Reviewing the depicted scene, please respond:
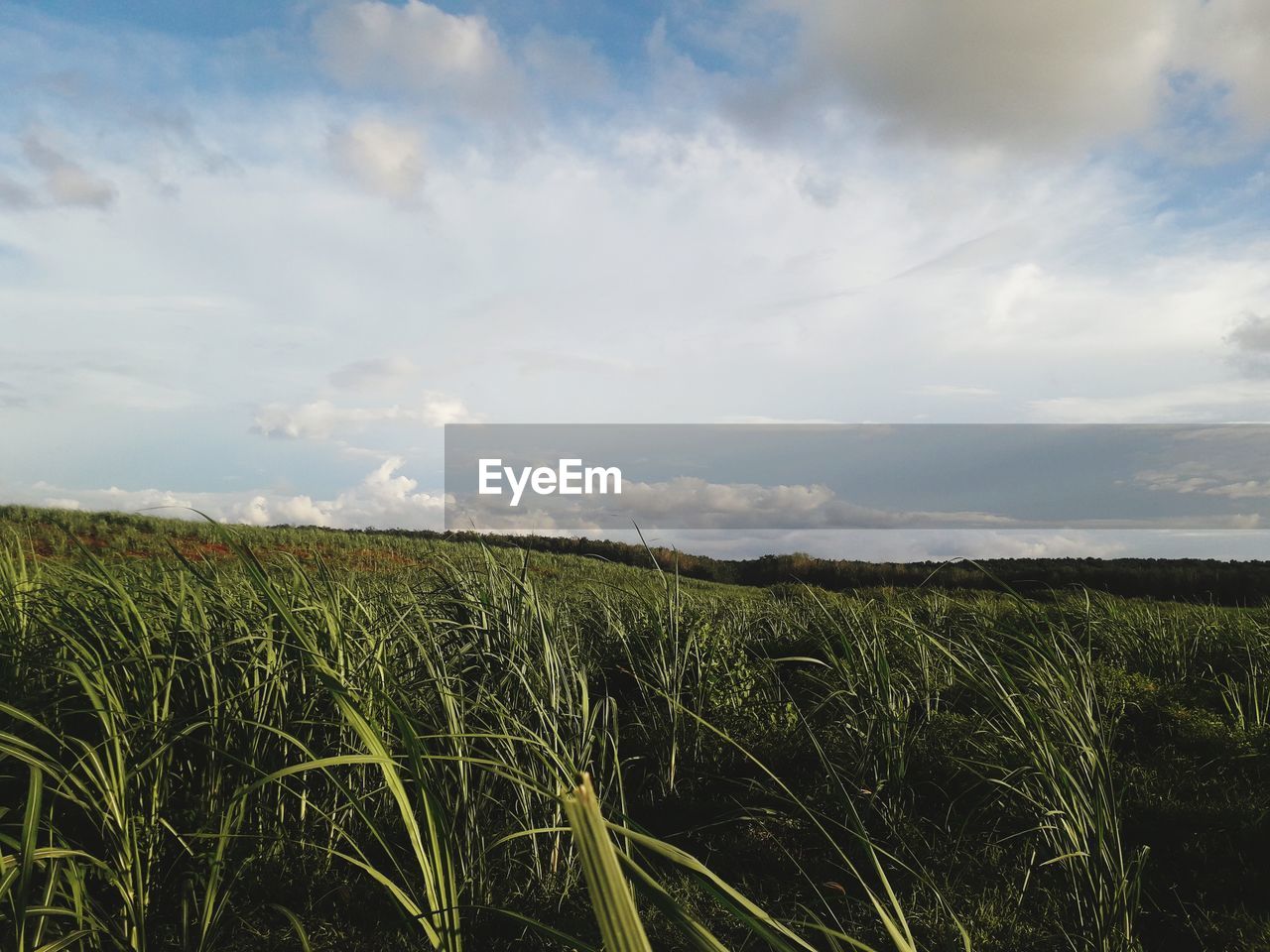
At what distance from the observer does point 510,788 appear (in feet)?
9.07

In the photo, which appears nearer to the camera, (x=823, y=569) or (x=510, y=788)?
(x=510, y=788)

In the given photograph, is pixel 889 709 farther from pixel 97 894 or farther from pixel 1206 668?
pixel 1206 668

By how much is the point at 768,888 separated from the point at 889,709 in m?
0.76

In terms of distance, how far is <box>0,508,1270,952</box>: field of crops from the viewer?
1.96m

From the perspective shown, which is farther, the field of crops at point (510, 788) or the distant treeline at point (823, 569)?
the distant treeline at point (823, 569)

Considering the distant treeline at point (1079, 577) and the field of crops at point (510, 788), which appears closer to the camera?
the field of crops at point (510, 788)

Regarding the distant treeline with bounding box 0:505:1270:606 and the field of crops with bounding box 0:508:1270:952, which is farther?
the distant treeline with bounding box 0:505:1270:606

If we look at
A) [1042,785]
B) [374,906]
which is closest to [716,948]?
[374,906]

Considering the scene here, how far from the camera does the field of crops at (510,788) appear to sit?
196cm

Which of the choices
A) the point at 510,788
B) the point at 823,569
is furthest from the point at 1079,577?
the point at 510,788

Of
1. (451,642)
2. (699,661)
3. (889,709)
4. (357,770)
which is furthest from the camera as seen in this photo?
(699,661)

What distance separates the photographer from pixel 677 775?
10.8ft

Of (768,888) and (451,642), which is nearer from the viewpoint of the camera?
(768,888)

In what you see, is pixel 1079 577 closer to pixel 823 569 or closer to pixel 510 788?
pixel 823 569
